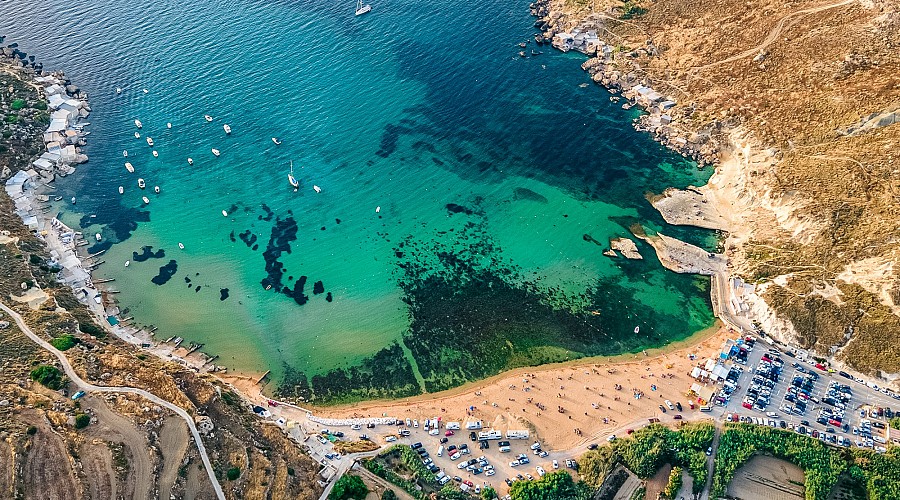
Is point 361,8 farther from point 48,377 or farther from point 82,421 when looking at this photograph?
point 82,421

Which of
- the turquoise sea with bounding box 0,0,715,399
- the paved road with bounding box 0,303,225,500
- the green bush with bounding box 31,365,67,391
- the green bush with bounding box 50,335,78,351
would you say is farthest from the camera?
the turquoise sea with bounding box 0,0,715,399

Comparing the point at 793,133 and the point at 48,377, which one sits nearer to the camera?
the point at 48,377

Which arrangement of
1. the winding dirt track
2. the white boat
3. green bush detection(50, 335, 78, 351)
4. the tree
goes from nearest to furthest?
the tree, green bush detection(50, 335, 78, 351), the winding dirt track, the white boat

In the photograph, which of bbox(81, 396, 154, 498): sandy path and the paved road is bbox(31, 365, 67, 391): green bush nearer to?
the paved road

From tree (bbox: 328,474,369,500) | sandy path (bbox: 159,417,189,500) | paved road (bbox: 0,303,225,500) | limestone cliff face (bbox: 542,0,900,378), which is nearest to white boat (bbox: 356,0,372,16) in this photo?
limestone cliff face (bbox: 542,0,900,378)

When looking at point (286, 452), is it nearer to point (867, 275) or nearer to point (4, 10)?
point (867, 275)

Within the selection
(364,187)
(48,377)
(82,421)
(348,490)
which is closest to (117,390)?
(82,421)

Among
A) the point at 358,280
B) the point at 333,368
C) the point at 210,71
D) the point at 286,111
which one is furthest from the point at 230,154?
the point at 333,368

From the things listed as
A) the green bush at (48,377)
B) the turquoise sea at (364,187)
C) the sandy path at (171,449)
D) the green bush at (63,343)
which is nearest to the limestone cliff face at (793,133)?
the turquoise sea at (364,187)
